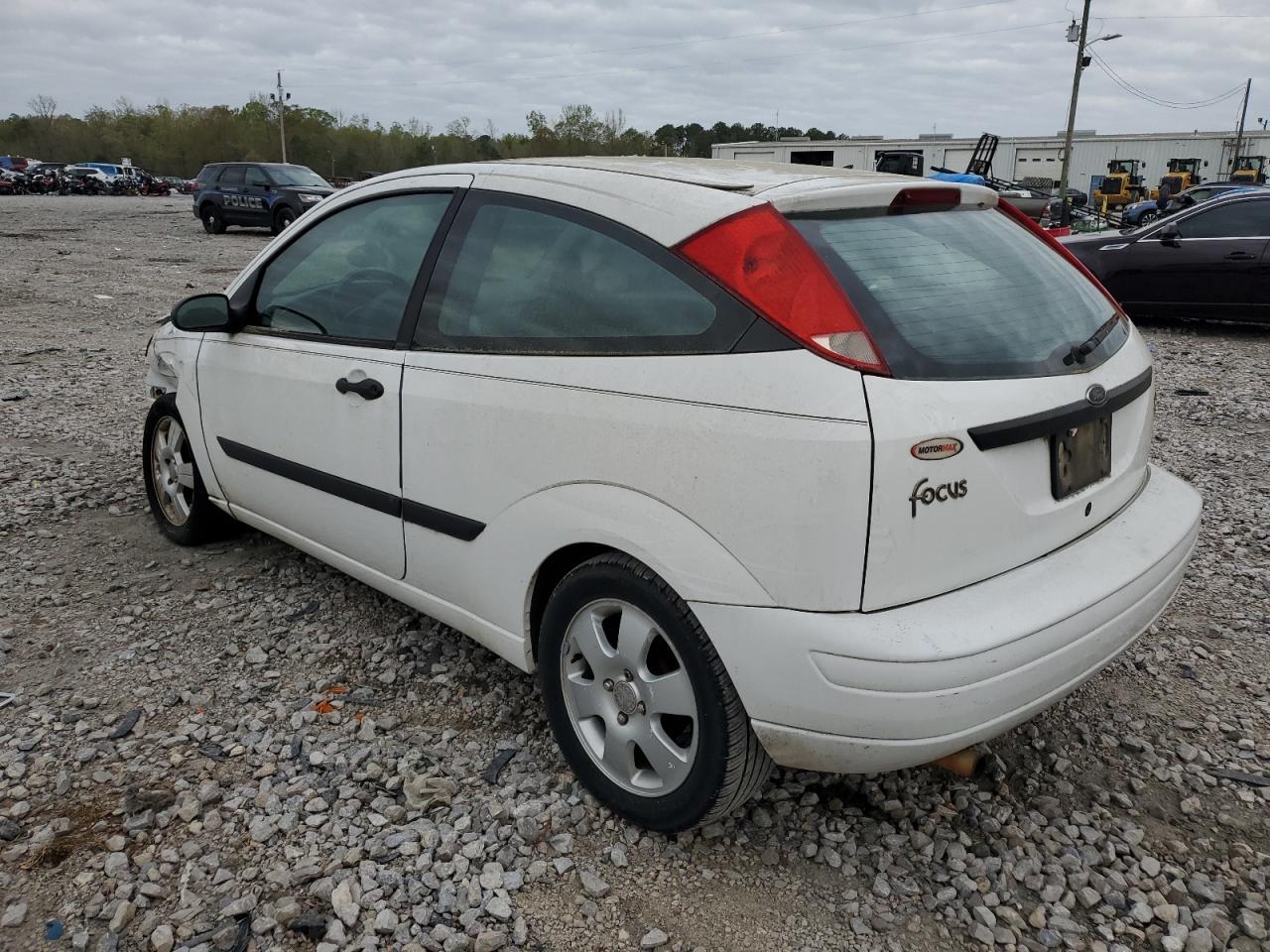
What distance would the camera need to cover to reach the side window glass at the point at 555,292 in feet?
7.27

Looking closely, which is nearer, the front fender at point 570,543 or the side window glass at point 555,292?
the front fender at point 570,543

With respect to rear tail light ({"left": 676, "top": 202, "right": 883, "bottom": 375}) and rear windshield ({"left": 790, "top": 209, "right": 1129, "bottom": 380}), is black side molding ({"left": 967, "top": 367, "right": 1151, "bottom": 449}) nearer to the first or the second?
rear windshield ({"left": 790, "top": 209, "right": 1129, "bottom": 380})

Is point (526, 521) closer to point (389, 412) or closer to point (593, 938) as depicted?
point (389, 412)

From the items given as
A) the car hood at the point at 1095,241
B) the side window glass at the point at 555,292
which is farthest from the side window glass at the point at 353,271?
the car hood at the point at 1095,241

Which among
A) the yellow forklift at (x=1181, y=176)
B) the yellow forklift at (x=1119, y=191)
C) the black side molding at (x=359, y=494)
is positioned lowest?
the black side molding at (x=359, y=494)

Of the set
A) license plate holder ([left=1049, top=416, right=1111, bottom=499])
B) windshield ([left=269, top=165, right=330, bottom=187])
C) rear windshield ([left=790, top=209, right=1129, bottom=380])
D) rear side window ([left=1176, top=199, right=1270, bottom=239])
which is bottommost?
license plate holder ([left=1049, top=416, right=1111, bottom=499])

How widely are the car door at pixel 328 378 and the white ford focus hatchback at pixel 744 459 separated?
0.07ft

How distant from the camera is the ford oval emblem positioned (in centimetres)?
192

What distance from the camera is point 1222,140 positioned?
198 feet

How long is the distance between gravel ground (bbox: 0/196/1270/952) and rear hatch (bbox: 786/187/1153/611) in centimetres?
78

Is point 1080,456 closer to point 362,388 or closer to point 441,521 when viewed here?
point 441,521

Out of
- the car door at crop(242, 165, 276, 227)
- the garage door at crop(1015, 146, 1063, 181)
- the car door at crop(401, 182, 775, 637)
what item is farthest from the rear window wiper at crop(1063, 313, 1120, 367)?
the garage door at crop(1015, 146, 1063, 181)

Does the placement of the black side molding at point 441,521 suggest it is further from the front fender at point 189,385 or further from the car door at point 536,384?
the front fender at point 189,385

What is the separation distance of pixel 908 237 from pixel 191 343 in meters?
2.82
